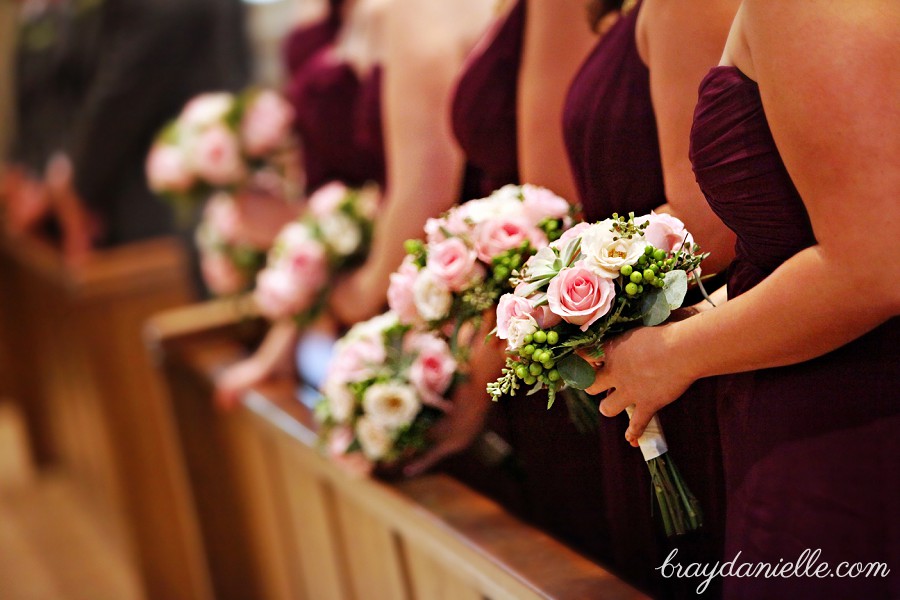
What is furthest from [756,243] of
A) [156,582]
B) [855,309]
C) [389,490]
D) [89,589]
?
[89,589]

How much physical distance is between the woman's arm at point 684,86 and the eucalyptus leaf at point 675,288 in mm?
67

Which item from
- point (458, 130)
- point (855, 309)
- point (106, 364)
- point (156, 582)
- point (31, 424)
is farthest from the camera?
point (31, 424)

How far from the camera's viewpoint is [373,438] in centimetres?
154

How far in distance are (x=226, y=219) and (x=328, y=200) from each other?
0.52 meters

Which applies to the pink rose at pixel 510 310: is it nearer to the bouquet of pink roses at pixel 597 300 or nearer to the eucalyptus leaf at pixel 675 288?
the bouquet of pink roses at pixel 597 300

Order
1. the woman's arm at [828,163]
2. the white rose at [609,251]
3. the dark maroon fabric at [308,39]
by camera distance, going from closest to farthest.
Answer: the woman's arm at [828,163]
the white rose at [609,251]
the dark maroon fabric at [308,39]

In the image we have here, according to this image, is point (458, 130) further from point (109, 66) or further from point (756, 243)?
point (109, 66)

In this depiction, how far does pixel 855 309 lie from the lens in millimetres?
870

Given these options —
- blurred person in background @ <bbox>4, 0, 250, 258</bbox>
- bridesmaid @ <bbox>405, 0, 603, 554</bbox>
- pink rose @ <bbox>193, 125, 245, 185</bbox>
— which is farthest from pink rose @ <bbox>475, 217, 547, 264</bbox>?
blurred person in background @ <bbox>4, 0, 250, 258</bbox>

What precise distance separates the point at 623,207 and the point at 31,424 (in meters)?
4.66

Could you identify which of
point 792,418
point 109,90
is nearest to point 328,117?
point 792,418

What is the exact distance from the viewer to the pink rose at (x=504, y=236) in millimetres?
1222

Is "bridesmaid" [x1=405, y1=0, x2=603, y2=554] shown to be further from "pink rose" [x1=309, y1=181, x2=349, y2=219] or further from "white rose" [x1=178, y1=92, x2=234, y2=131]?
"white rose" [x1=178, y1=92, x2=234, y2=131]

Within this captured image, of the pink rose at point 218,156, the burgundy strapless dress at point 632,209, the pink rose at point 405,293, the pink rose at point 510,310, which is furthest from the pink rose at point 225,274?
the pink rose at point 510,310
